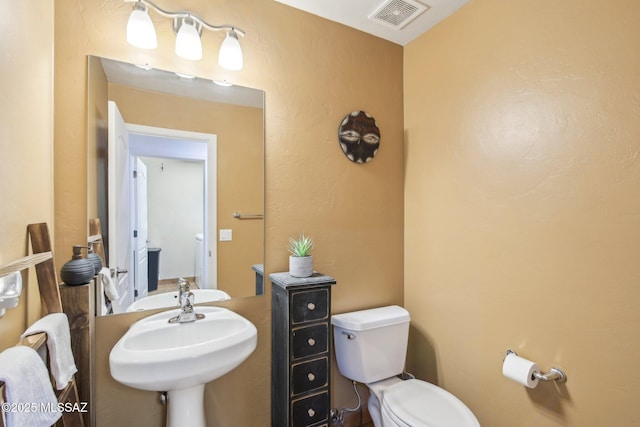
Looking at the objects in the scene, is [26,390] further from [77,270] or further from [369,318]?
[369,318]

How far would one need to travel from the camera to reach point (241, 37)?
1.56m

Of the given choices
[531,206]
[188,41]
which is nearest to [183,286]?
[188,41]

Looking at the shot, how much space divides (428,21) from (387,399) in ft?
7.07

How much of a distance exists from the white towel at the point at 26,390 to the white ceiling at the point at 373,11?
1.88 meters

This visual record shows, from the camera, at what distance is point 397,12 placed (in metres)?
1.70

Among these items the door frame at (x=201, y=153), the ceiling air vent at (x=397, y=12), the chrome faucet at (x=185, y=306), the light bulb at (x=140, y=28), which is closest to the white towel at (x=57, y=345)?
the chrome faucet at (x=185, y=306)

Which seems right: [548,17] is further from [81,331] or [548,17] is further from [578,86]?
[81,331]

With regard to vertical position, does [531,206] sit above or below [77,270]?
above

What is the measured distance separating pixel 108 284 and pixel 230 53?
3.99 feet

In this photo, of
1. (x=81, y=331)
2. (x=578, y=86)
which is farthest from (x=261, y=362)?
(x=578, y=86)

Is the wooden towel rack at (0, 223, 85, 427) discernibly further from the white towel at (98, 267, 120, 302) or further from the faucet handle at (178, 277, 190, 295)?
the faucet handle at (178, 277, 190, 295)

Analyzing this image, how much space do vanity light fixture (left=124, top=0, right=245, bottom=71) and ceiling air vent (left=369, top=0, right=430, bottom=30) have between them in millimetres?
798

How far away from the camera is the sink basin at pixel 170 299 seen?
4.60ft

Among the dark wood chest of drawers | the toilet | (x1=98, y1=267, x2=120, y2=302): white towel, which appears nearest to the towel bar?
the dark wood chest of drawers
